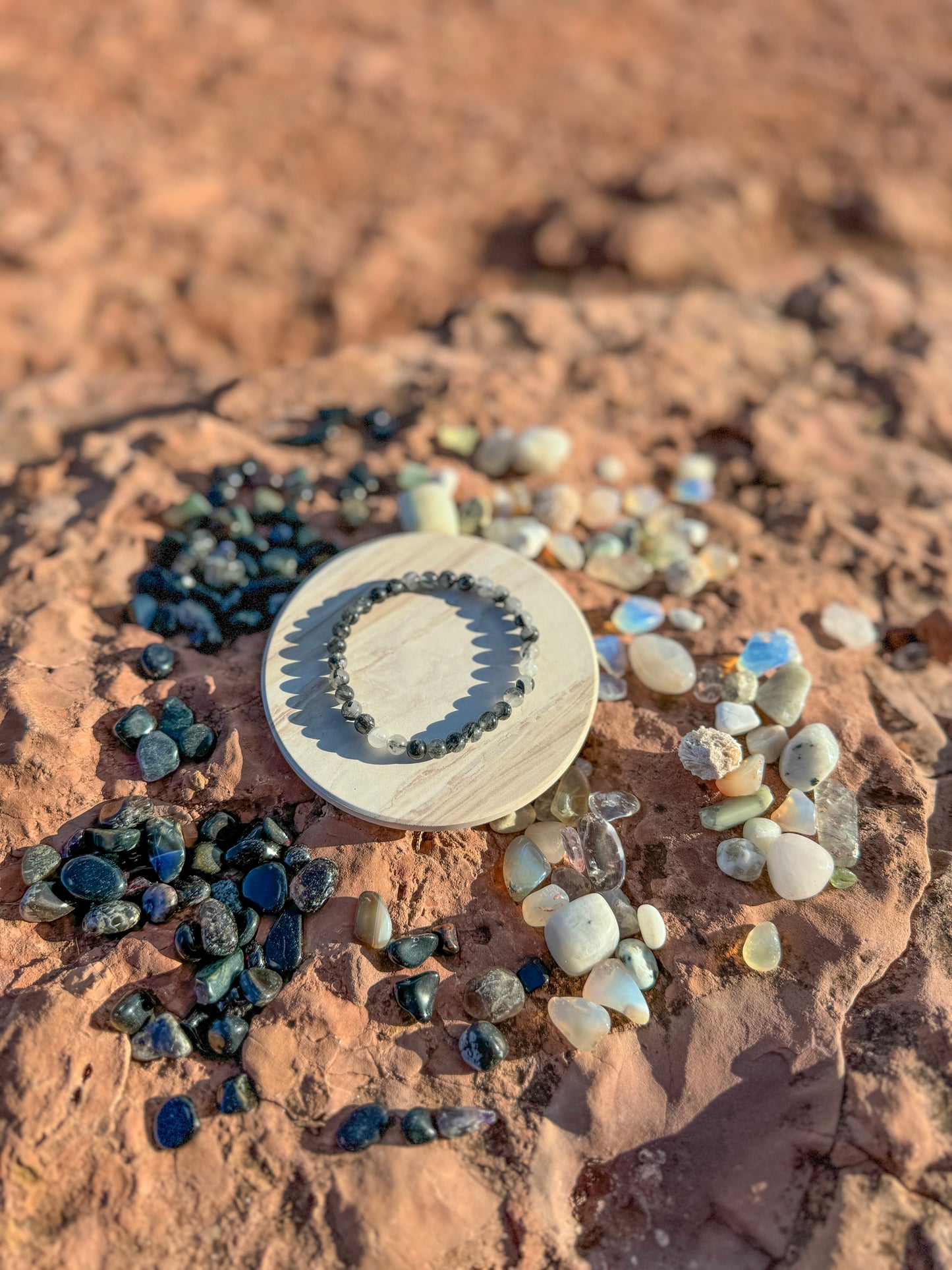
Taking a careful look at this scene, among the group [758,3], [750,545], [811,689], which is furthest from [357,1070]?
[758,3]

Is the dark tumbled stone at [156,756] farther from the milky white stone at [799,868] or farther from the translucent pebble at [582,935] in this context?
the milky white stone at [799,868]

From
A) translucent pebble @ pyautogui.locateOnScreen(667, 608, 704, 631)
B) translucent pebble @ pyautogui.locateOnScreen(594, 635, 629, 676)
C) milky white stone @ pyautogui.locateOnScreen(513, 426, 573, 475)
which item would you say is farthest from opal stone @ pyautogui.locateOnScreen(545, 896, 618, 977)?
milky white stone @ pyautogui.locateOnScreen(513, 426, 573, 475)

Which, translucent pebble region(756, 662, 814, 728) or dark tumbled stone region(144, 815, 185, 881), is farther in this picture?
translucent pebble region(756, 662, 814, 728)

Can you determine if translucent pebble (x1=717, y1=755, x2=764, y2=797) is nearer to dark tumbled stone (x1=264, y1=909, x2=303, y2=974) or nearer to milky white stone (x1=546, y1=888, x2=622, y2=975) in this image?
milky white stone (x1=546, y1=888, x2=622, y2=975)

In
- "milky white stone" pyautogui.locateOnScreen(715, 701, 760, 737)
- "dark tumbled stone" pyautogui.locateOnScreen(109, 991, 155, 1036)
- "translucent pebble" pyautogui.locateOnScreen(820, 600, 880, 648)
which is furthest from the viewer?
"translucent pebble" pyautogui.locateOnScreen(820, 600, 880, 648)

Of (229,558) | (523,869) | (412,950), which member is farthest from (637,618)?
(229,558)

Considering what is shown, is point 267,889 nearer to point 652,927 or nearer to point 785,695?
point 652,927

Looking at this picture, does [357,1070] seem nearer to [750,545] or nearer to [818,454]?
[750,545]

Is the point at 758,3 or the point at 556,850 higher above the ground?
the point at 758,3
